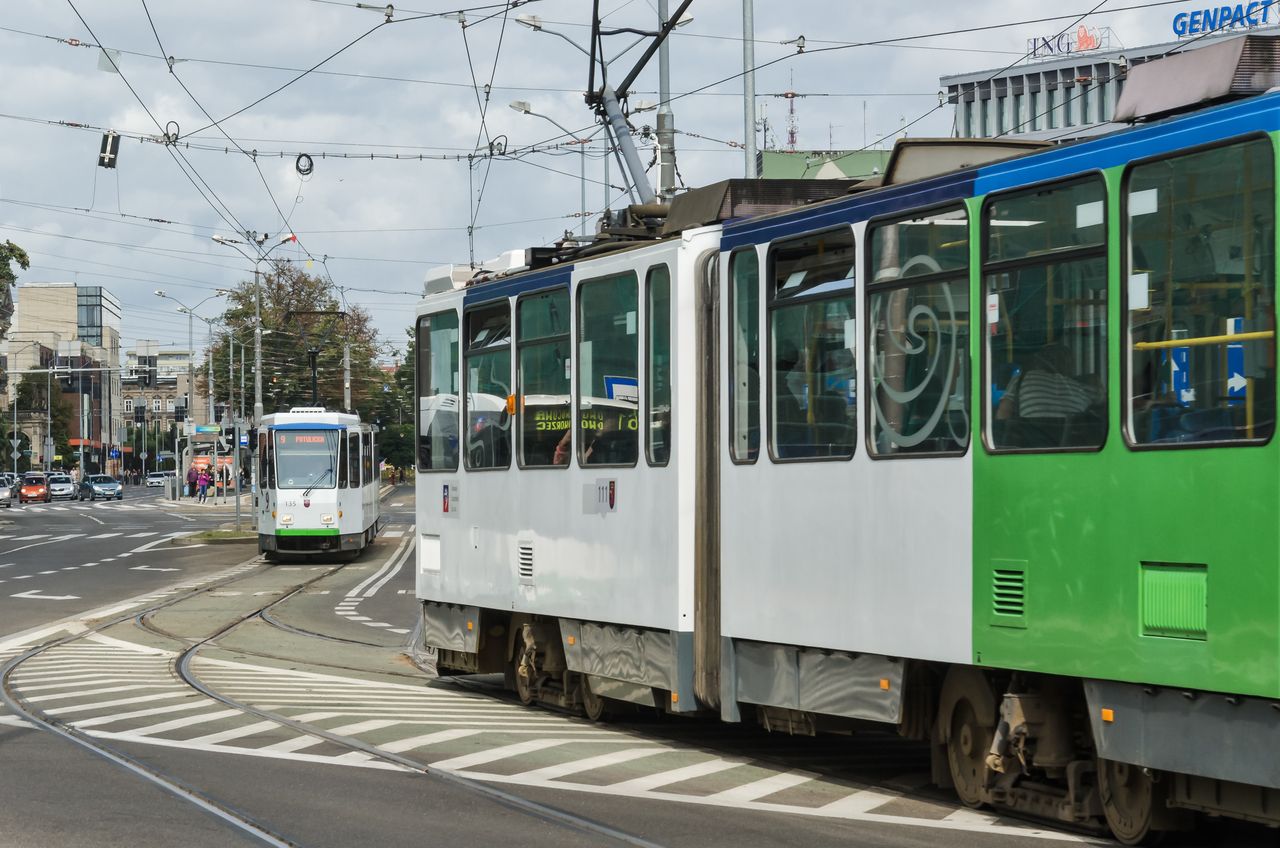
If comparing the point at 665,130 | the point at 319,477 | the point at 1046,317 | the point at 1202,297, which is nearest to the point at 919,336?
the point at 1046,317

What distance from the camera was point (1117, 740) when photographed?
7836 millimetres

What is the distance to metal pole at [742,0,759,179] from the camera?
24.4 m

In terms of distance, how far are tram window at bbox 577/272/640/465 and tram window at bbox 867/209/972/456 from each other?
262cm

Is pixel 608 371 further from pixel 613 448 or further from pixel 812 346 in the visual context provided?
pixel 812 346

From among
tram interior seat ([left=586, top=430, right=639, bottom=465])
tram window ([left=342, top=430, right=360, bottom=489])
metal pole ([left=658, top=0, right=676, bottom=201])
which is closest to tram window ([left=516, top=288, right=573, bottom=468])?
tram interior seat ([left=586, top=430, right=639, bottom=465])

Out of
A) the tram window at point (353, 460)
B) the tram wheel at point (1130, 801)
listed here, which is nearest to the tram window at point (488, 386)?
Answer: the tram wheel at point (1130, 801)

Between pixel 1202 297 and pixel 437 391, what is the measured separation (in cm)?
886

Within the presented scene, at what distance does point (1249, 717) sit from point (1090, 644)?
2.90ft

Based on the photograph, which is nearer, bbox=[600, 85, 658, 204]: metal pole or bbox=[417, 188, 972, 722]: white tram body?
bbox=[417, 188, 972, 722]: white tram body

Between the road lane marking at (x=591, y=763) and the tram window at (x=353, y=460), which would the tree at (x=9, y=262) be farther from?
the road lane marking at (x=591, y=763)

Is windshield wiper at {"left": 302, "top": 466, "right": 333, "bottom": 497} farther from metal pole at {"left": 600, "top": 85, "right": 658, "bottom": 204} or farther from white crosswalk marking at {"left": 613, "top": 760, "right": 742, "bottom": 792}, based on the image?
white crosswalk marking at {"left": 613, "top": 760, "right": 742, "bottom": 792}

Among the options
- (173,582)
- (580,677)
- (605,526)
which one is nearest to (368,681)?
(580,677)

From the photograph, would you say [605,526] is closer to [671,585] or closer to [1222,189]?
[671,585]

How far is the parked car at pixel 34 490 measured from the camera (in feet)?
325
